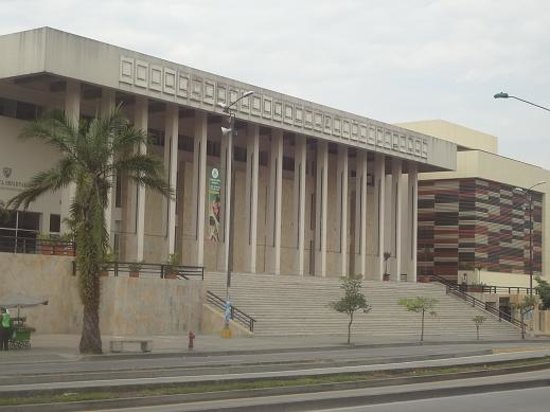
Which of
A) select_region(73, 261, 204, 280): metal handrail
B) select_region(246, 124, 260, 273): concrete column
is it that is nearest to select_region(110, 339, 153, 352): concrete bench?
select_region(73, 261, 204, 280): metal handrail

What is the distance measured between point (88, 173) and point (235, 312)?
632 inches

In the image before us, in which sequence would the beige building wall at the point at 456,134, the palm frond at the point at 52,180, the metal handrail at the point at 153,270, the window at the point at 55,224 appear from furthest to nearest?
the beige building wall at the point at 456,134
the window at the point at 55,224
the metal handrail at the point at 153,270
the palm frond at the point at 52,180

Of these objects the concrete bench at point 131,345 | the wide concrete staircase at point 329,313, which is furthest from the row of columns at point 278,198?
the concrete bench at point 131,345

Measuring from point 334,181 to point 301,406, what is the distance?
60.0 metres

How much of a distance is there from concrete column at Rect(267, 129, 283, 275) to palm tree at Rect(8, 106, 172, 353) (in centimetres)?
3280

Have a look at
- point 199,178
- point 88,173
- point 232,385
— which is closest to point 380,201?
point 199,178

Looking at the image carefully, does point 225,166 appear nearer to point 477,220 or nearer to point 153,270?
point 153,270

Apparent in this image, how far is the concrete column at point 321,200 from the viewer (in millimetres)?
66812

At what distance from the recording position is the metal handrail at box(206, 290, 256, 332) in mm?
41509

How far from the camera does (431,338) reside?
46031 mm

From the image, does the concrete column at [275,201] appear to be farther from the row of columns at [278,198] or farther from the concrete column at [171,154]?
the concrete column at [171,154]

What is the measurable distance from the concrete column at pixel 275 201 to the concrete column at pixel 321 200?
520 cm

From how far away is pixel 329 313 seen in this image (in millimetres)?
49562

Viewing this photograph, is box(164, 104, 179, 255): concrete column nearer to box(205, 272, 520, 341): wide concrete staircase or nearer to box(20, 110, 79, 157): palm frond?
box(205, 272, 520, 341): wide concrete staircase
